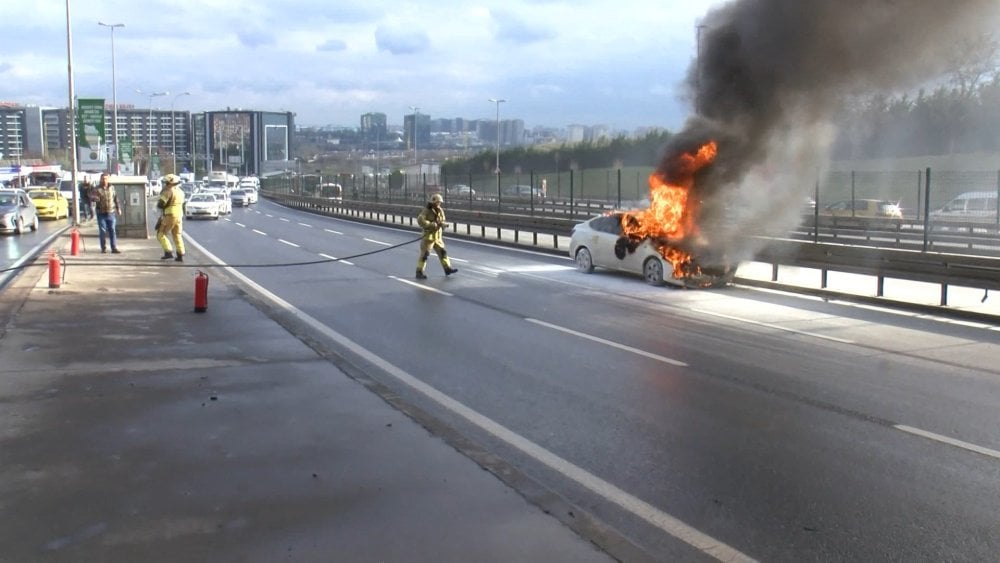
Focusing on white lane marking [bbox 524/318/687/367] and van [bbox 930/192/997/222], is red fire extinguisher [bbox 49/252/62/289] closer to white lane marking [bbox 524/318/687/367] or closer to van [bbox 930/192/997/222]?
white lane marking [bbox 524/318/687/367]

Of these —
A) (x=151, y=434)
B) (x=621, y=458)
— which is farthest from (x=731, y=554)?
(x=151, y=434)

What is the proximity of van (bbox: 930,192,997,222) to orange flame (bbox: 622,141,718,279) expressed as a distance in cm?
1068

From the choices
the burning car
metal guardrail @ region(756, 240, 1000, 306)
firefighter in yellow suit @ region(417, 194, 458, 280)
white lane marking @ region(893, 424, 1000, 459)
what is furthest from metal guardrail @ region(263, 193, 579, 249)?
white lane marking @ region(893, 424, 1000, 459)

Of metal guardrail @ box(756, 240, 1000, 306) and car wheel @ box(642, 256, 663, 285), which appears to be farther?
car wheel @ box(642, 256, 663, 285)

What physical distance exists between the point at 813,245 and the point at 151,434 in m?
12.9

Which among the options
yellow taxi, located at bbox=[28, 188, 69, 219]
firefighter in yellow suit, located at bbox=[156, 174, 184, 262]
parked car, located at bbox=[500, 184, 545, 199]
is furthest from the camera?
parked car, located at bbox=[500, 184, 545, 199]

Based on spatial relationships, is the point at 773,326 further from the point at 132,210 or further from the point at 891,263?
the point at 132,210

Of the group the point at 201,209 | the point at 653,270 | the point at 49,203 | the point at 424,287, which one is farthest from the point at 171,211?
the point at 49,203

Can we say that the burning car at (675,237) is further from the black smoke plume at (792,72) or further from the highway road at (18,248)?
the highway road at (18,248)

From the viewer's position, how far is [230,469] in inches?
210

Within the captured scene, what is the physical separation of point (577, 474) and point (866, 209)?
27939mm

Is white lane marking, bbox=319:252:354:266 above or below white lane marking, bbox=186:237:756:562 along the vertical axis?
above

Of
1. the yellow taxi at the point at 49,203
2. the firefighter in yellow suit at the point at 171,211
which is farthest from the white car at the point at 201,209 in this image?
the firefighter in yellow suit at the point at 171,211

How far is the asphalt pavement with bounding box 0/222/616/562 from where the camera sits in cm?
426
